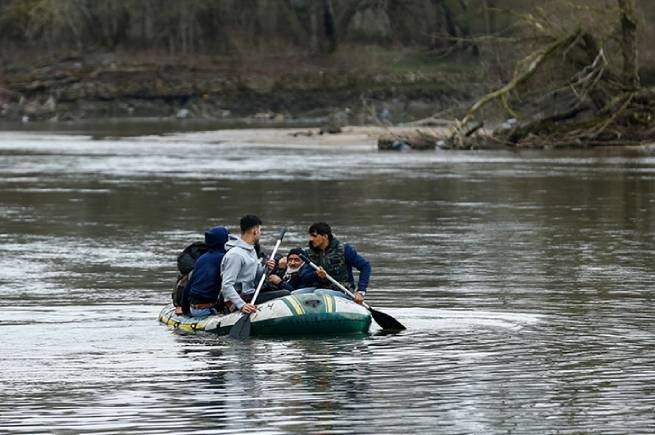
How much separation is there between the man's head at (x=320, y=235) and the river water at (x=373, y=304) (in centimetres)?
119

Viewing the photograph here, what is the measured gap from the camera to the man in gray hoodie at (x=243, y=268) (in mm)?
16984

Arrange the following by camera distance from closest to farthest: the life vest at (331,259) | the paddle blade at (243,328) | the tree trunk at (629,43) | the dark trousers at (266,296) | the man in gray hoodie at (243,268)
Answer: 1. the paddle blade at (243,328)
2. the man in gray hoodie at (243,268)
3. the dark trousers at (266,296)
4. the life vest at (331,259)
5. the tree trunk at (629,43)

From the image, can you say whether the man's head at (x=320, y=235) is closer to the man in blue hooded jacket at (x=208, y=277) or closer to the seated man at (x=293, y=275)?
the seated man at (x=293, y=275)

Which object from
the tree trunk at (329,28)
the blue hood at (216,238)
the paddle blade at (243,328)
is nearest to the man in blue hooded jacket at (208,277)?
the blue hood at (216,238)

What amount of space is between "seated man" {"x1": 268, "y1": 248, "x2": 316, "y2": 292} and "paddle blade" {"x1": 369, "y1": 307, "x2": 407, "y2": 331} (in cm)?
88

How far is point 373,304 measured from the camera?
65.1ft

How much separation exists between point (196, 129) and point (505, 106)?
29990 mm

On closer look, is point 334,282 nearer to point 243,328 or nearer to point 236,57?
point 243,328

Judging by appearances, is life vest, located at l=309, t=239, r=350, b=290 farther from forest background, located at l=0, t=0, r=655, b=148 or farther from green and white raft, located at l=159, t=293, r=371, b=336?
forest background, located at l=0, t=0, r=655, b=148

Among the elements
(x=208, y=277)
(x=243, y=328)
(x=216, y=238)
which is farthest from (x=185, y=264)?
(x=243, y=328)

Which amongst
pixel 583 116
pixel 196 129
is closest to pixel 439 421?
pixel 583 116

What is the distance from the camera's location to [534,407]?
42.0 ft

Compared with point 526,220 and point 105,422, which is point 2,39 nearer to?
point 526,220

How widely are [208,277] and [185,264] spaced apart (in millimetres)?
918
